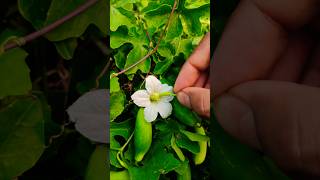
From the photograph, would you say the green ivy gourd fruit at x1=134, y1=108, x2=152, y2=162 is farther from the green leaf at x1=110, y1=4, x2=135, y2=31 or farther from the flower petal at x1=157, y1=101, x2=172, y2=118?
the green leaf at x1=110, y1=4, x2=135, y2=31

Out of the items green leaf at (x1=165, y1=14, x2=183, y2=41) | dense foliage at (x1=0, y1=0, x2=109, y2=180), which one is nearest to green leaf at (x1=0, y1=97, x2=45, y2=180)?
dense foliage at (x1=0, y1=0, x2=109, y2=180)

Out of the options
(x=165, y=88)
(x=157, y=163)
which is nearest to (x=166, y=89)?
(x=165, y=88)

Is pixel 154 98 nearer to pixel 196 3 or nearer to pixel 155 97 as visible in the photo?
pixel 155 97

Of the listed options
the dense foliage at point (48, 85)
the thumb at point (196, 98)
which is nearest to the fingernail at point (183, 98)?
the thumb at point (196, 98)

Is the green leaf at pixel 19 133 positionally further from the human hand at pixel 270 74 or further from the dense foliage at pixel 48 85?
the human hand at pixel 270 74

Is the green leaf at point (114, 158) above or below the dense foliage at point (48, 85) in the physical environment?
below

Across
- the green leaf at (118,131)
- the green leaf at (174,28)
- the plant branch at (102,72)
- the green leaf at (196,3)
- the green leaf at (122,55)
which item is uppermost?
the green leaf at (196,3)
